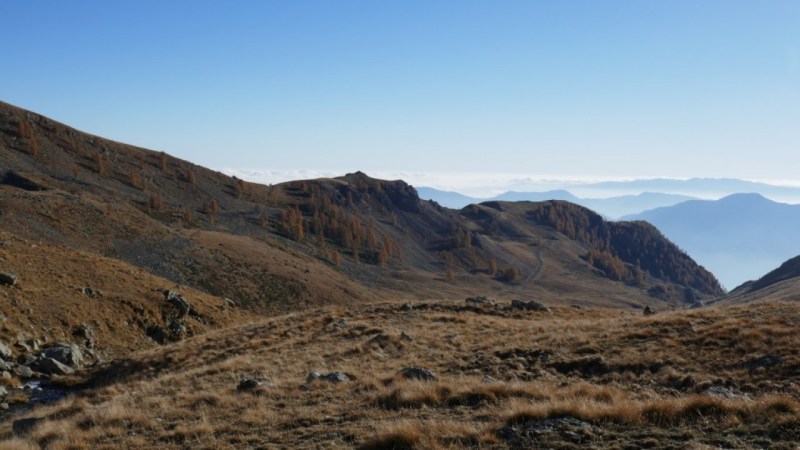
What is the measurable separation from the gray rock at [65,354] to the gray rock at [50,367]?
17.5 inches

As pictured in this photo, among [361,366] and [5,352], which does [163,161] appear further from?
[361,366]

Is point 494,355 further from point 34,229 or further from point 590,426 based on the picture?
point 34,229

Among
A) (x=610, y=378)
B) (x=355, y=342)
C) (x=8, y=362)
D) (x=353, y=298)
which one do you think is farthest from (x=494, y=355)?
(x=353, y=298)

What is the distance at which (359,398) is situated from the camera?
1490 centimetres

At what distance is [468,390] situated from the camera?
1413 cm

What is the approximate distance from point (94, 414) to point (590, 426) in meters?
13.2

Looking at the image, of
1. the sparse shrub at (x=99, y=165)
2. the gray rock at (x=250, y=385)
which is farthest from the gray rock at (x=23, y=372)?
the sparse shrub at (x=99, y=165)

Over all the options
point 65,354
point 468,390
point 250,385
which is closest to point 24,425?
point 250,385

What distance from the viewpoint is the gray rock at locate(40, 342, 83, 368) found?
89.7 feet

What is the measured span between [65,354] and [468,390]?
2394cm

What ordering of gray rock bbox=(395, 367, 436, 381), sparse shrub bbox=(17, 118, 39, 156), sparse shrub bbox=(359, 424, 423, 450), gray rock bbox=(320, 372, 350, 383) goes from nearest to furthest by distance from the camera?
sparse shrub bbox=(359, 424, 423, 450)
gray rock bbox=(395, 367, 436, 381)
gray rock bbox=(320, 372, 350, 383)
sparse shrub bbox=(17, 118, 39, 156)

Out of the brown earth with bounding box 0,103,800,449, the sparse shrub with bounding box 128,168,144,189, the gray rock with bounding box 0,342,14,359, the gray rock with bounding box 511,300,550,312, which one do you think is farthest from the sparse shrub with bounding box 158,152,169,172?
the gray rock with bounding box 511,300,550,312

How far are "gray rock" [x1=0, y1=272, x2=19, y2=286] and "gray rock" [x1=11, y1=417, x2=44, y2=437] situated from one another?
20057 millimetres

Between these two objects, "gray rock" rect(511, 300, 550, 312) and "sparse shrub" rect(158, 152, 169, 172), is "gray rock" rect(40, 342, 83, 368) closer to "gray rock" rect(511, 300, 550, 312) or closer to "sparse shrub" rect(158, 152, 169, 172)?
"gray rock" rect(511, 300, 550, 312)
